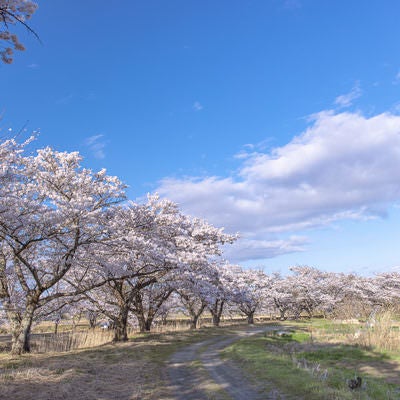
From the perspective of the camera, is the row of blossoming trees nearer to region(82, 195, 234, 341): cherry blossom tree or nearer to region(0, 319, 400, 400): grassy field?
region(82, 195, 234, 341): cherry blossom tree

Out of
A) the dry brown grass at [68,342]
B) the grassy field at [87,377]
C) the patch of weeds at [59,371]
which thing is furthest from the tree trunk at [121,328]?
the patch of weeds at [59,371]

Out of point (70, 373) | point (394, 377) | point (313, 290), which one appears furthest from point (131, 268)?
point (313, 290)

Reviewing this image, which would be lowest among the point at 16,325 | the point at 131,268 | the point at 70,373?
the point at 70,373

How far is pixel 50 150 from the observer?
18812mm

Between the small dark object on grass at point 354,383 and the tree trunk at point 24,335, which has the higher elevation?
the tree trunk at point 24,335

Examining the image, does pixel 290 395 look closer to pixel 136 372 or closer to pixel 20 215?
pixel 136 372

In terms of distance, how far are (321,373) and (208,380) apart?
3819 millimetres

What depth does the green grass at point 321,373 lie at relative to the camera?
33.3ft

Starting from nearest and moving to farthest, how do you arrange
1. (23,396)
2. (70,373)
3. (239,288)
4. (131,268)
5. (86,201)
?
(23,396)
(70,373)
(86,201)
(131,268)
(239,288)

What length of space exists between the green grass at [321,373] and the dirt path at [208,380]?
1.87 feet

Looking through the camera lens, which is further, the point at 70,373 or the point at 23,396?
the point at 70,373

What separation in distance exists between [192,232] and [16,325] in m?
11.3

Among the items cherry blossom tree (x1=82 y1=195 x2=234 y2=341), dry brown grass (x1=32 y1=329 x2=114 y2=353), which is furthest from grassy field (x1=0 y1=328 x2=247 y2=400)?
dry brown grass (x1=32 y1=329 x2=114 y2=353)

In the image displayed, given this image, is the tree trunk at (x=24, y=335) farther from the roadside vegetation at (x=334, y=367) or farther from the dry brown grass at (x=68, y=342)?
the roadside vegetation at (x=334, y=367)
